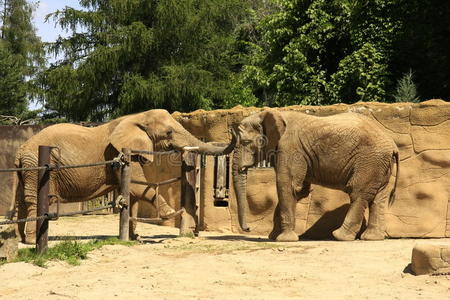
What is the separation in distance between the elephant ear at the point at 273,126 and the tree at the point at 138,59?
17710 mm

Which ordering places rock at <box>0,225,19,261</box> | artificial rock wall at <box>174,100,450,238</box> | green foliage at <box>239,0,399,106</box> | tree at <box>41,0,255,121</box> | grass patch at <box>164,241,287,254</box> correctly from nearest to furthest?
rock at <box>0,225,19,261</box> → grass patch at <box>164,241,287,254</box> → artificial rock wall at <box>174,100,450,238</box> → green foliage at <box>239,0,399,106</box> → tree at <box>41,0,255,121</box>

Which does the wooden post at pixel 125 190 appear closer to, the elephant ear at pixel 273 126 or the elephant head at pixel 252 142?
the elephant head at pixel 252 142

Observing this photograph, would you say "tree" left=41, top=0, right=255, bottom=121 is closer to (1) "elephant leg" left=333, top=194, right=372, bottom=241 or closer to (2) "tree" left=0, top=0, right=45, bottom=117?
(2) "tree" left=0, top=0, right=45, bottom=117

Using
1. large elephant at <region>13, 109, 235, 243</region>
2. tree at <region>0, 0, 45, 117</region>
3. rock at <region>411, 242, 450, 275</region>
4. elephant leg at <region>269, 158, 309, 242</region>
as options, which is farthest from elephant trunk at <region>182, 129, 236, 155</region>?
tree at <region>0, 0, 45, 117</region>

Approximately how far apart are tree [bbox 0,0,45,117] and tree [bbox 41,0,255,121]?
2375 mm

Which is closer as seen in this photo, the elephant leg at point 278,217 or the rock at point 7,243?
the rock at point 7,243

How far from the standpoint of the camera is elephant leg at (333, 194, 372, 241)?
1013 cm

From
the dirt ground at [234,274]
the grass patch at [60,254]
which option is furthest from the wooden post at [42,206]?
the dirt ground at [234,274]

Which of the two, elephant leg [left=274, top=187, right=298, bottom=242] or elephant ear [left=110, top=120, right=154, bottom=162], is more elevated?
elephant ear [left=110, top=120, right=154, bottom=162]

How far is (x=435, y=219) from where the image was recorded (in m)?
10.6

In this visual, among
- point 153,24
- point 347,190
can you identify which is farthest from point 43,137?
point 153,24

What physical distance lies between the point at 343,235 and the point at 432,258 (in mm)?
3178

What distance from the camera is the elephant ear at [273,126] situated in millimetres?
10609

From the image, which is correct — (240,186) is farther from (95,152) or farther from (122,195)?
(95,152)
